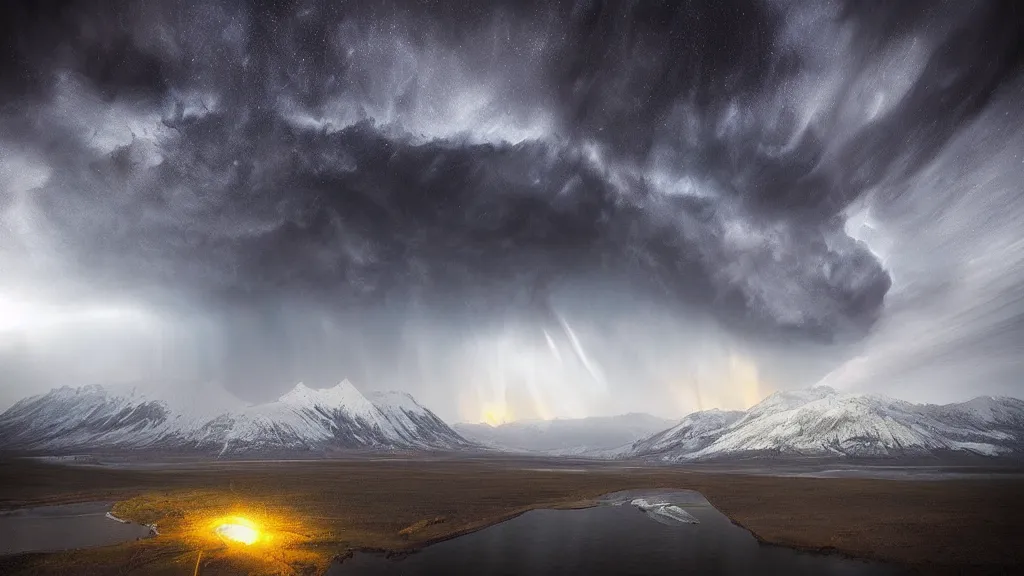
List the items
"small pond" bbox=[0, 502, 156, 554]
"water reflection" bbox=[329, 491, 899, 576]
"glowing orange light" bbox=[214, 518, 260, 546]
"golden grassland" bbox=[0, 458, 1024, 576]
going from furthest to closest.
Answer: "glowing orange light" bbox=[214, 518, 260, 546] < "small pond" bbox=[0, 502, 156, 554] < "golden grassland" bbox=[0, 458, 1024, 576] < "water reflection" bbox=[329, 491, 899, 576]

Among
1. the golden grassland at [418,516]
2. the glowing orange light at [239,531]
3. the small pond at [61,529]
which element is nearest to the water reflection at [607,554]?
the golden grassland at [418,516]

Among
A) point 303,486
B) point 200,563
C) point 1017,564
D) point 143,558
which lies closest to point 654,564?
point 1017,564

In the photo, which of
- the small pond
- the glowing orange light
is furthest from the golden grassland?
the small pond

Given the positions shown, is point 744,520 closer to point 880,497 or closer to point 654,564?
point 654,564

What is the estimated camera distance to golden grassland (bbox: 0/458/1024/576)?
40531 millimetres

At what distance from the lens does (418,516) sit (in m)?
61.4

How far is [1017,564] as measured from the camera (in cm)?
3844

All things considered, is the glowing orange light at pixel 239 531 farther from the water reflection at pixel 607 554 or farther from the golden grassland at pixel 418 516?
the water reflection at pixel 607 554

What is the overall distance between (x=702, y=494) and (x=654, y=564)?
54605 millimetres

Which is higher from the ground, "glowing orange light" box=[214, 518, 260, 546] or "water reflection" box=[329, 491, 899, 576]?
"glowing orange light" box=[214, 518, 260, 546]

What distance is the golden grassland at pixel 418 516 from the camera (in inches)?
1596

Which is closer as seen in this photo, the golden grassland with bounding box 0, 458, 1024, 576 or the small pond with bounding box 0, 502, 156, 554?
the golden grassland with bounding box 0, 458, 1024, 576

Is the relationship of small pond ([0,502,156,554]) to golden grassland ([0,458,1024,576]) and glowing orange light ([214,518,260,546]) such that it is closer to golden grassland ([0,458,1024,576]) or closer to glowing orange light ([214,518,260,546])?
golden grassland ([0,458,1024,576])

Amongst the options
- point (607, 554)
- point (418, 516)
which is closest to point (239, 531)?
point (418, 516)
